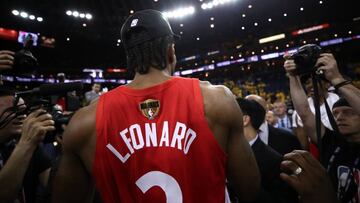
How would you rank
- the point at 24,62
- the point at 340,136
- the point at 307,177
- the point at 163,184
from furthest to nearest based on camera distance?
the point at 24,62 < the point at 340,136 < the point at 163,184 < the point at 307,177

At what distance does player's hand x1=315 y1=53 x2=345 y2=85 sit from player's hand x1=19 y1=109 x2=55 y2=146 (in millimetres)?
1593

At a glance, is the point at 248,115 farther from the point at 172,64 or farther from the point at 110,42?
the point at 110,42

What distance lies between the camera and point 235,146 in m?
1.36

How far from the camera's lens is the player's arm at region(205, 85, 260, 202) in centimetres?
131

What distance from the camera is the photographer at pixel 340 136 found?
1.85m

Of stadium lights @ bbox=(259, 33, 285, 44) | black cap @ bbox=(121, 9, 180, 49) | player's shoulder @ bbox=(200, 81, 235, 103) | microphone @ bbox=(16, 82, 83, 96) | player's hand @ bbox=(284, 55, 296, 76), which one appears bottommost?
player's shoulder @ bbox=(200, 81, 235, 103)

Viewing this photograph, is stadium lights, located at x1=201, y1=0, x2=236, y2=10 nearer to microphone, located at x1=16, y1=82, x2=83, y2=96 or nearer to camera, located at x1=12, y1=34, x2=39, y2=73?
camera, located at x1=12, y1=34, x2=39, y2=73

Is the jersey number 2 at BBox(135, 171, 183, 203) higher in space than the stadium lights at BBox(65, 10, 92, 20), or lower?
lower

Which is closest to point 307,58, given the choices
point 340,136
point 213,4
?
point 340,136

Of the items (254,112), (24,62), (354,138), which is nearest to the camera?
(24,62)

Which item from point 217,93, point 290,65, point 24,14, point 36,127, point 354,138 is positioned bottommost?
point 354,138

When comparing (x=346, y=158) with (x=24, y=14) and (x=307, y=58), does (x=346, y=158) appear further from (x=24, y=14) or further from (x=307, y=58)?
(x=24, y=14)

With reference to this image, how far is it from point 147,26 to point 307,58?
42.2 inches

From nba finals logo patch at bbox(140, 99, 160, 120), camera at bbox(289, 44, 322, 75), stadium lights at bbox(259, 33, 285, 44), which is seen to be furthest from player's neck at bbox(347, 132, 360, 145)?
stadium lights at bbox(259, 33, 285, 44)
